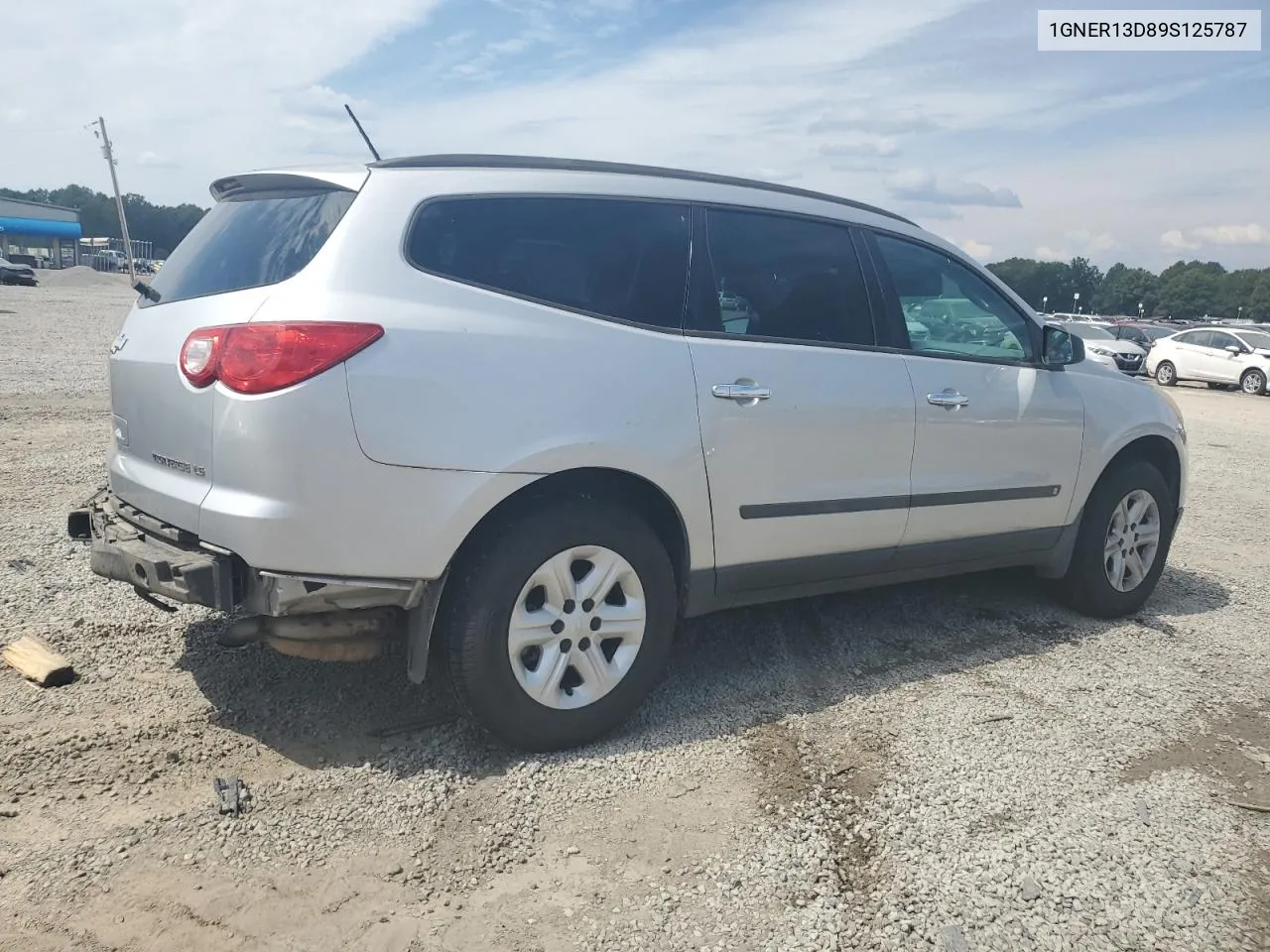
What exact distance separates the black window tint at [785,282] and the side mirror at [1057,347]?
115 cm

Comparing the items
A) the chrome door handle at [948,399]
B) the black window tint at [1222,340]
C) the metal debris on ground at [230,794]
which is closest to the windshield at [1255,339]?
the black window tint at [1222,340]

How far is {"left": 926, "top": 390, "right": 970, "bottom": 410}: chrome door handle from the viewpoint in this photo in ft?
14.1

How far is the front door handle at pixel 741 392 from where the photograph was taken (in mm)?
3609

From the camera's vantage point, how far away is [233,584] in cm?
301

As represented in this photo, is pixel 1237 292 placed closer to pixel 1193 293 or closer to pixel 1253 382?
pixel 1193 293

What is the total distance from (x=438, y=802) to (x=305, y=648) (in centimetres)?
63

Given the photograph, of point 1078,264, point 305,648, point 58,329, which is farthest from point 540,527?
point 1078,264

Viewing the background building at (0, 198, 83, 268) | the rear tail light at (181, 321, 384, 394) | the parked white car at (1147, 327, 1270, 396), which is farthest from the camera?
the background building at (0, 198, 83, 268)

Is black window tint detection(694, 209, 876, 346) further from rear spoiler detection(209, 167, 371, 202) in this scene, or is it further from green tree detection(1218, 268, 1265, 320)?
green tree detection(1218, 268, 1265, 320)

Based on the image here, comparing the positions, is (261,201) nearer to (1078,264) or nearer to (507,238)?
(507,238)

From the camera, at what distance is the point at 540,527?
3.25 meters

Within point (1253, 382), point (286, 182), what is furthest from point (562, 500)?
point (1253, 382)

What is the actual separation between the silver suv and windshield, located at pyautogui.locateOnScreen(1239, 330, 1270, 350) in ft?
80.1

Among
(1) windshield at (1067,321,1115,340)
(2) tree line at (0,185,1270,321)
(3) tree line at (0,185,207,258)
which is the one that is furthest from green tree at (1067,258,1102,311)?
(3) tree line at (0,185,207,258)
